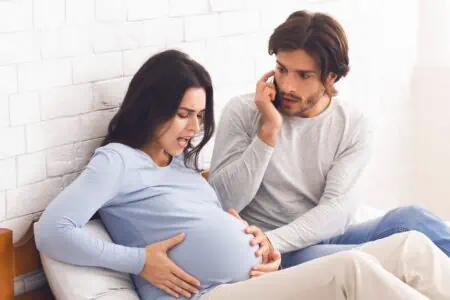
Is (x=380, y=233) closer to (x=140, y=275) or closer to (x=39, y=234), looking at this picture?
(x=140, y=275)

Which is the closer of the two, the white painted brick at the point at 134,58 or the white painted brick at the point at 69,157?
the white painted brick at the point at 69,157

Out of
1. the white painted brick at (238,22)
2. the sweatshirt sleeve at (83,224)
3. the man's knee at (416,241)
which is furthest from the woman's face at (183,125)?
the man's knee at (416,241)

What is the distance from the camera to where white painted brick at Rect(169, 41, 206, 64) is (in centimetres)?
249

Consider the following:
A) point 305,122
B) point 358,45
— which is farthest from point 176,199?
point 358,45

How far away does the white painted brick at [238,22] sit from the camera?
262 centimetres

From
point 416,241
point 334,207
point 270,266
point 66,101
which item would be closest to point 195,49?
point 66,101

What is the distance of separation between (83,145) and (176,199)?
30 centimetres

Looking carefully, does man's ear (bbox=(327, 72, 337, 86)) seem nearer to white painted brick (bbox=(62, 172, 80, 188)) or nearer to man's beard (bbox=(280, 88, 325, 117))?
man's beard (bbox=(280, 88, 325, 117))

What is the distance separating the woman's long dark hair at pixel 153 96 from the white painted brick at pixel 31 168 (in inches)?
6.5

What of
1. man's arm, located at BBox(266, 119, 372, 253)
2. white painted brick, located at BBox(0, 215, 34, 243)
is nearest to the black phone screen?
man's arm, located at BBox(266, 119, 372, 253)

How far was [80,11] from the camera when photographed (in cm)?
218

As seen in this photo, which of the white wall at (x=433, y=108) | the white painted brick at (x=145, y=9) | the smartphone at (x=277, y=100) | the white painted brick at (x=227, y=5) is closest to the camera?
the white painted brick at (x=145, y=9)

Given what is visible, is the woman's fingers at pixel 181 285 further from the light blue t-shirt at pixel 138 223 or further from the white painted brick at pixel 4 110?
the white painted brick at pixel 4 110

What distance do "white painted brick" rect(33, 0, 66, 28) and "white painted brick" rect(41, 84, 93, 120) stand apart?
165mm
